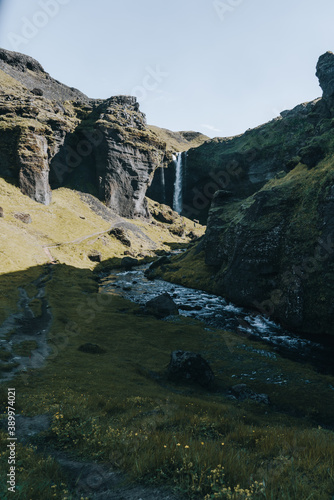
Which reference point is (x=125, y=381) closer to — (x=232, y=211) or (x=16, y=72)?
(x=232, y=211)

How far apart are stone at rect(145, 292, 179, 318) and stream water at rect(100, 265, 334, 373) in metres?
2.32

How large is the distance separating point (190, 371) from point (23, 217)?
294 feet

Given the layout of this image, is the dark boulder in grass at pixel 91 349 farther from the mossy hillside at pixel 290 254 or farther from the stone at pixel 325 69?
the stone at pixel 325 69

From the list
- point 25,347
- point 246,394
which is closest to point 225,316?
point 246,394

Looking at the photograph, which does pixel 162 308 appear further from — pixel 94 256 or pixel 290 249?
pixel 94 256

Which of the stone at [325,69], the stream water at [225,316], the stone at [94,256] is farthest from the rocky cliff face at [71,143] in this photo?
the stone at [325,69]

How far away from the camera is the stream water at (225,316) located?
31109 mm

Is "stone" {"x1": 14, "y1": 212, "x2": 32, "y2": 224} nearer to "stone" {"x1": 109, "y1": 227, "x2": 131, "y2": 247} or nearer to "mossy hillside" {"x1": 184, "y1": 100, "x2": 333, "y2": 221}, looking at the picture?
"stone" {"x1": 109, "y1": 227, "x2": 131, "y2": 247}

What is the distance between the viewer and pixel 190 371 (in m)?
23.7

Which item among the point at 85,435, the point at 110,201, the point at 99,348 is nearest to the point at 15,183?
the point at 110,201

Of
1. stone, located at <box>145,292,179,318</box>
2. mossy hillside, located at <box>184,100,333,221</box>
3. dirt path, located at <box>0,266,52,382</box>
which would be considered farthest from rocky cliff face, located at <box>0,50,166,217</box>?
stone, located at <box>145,292,179,318</box>

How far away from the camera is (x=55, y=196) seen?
416 feet

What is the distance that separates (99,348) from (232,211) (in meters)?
57.5

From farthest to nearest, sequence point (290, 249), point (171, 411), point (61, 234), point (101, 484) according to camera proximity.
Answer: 1. point (61, 234)
2. point (290, 249)
3. point (171, 411)
4. point (101, 484)
